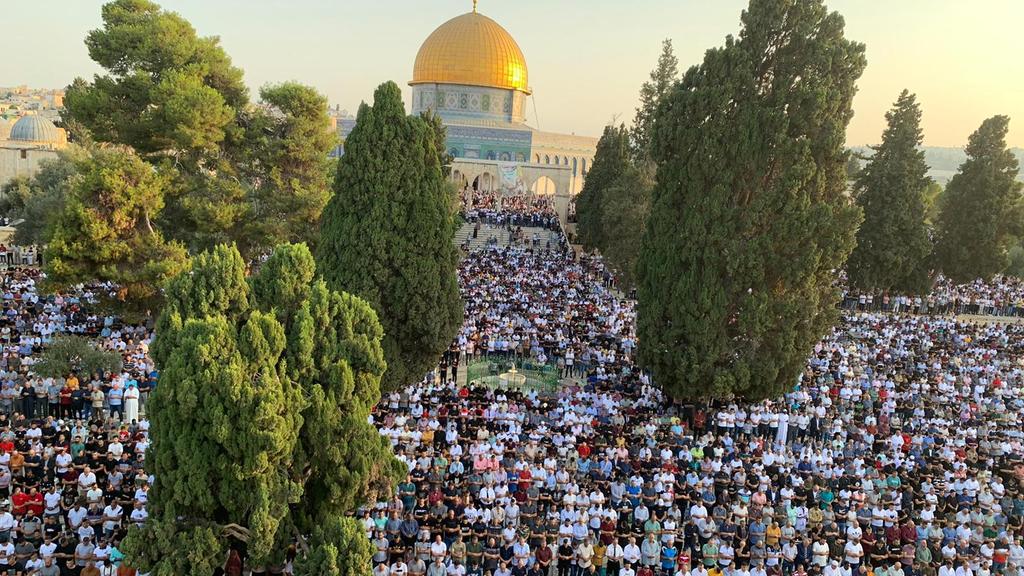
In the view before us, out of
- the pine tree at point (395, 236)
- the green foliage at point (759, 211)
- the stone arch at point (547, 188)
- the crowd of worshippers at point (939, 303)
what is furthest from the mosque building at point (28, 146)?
the crowd of worshippers at point (939, 303)

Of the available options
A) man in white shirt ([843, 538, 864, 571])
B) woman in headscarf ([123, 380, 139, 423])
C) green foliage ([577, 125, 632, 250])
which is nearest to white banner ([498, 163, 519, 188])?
green foliage ([577, 125, 632, 250])

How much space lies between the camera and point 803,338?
1547 centimetres

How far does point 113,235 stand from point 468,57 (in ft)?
129

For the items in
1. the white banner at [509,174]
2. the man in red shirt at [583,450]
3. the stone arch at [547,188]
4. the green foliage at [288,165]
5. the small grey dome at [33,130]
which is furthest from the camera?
the small grey dome at [33,130]

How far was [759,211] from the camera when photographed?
1521 centimetres

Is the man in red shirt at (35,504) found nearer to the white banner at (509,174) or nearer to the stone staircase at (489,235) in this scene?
the stone staircase at (489,235)

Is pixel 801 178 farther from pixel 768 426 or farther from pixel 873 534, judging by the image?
pixel 873 534

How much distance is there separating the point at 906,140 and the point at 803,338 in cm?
1689

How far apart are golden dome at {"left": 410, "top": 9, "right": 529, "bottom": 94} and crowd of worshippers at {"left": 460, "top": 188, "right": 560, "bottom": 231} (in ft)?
33.4

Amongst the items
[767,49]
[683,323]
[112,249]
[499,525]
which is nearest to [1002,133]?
[767,49]

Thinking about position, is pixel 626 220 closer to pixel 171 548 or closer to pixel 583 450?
pixel 583 450

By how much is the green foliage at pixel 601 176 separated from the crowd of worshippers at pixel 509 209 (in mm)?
4137

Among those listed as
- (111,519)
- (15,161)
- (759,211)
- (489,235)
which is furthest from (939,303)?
(15,161)

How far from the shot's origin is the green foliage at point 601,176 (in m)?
34.8
